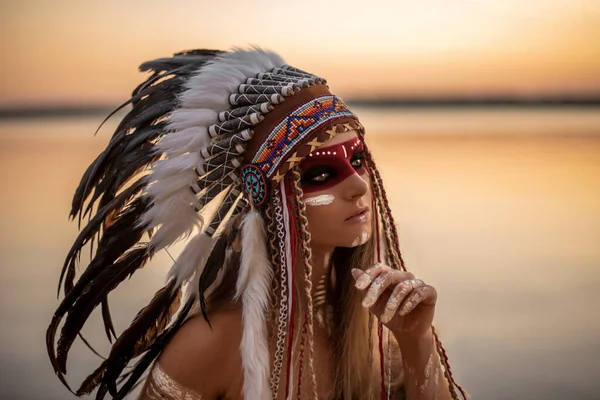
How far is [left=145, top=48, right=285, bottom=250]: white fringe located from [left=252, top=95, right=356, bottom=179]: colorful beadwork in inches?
5.9

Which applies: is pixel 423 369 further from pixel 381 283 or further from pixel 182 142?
pixel 182 142

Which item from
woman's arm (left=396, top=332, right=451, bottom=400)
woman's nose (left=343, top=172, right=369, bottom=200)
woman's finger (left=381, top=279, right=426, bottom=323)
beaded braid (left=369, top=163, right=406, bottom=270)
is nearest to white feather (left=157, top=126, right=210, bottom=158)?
woman's nose (left=343, top=172, right=369, bottom=200)

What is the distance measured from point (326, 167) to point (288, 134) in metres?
0.13

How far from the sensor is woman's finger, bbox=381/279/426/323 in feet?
5.51

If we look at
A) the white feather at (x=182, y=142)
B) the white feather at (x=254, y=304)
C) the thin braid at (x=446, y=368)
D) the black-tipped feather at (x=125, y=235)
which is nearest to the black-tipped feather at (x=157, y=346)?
the black-tipped feather at (x=125, y=235)

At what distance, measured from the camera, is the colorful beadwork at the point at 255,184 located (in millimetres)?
1785

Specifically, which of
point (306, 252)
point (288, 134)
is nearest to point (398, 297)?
point (306, 252)

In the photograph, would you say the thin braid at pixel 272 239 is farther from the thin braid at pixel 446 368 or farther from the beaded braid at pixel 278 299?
the thin braid at pixel 446 368

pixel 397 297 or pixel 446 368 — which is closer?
pixel 397 297

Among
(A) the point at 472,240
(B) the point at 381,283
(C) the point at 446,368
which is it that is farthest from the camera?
(A) the point at 472,240

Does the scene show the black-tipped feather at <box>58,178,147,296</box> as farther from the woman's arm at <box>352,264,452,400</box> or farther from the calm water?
the calm water

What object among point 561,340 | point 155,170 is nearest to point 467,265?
point 561,340

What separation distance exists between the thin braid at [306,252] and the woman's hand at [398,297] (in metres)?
0.15

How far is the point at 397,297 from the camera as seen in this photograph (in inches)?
66.2
